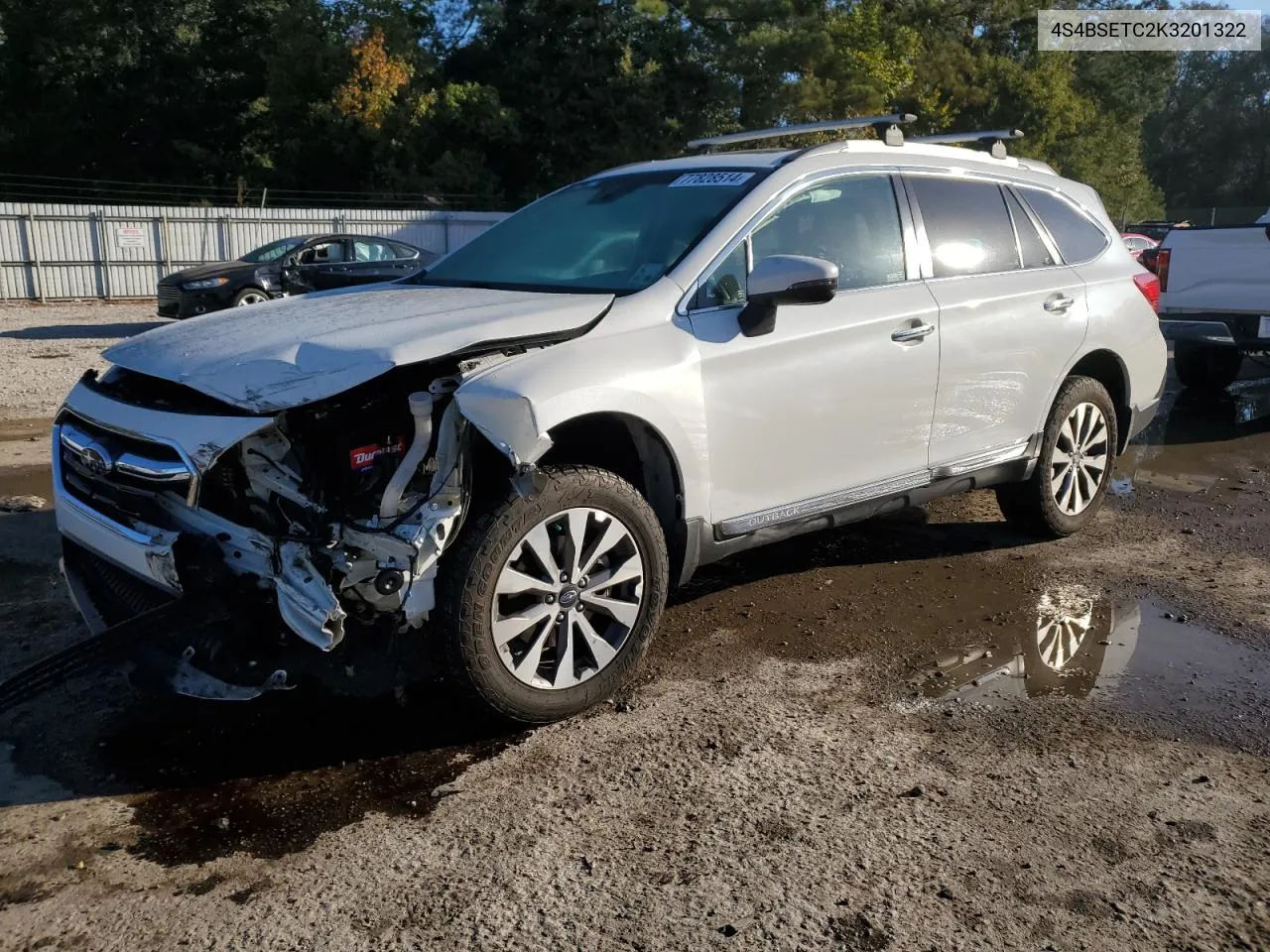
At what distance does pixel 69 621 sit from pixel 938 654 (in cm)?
348

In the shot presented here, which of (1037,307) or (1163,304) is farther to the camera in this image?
(1163,304)

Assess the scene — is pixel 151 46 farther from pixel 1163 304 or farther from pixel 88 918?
pixel 88 918

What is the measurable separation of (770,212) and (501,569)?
1828 mm

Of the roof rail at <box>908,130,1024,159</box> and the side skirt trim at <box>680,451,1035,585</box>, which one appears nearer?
the side skirt trim at <box>680,451,1035,585</box>

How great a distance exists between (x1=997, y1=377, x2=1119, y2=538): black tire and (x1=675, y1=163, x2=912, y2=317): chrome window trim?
132 centimetres

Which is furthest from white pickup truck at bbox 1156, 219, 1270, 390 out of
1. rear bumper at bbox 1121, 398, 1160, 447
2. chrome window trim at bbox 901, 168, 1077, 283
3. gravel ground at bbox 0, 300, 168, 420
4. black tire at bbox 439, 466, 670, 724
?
gravel ground at bbox 0, 300, 168, 420

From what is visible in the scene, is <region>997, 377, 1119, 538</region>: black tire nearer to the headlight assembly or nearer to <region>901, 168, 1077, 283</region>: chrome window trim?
<region>901, 168, 1077, 283</region>: chrome window trim

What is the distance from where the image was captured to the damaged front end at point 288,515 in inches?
128

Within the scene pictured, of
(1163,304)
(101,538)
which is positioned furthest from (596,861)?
(1163,304)

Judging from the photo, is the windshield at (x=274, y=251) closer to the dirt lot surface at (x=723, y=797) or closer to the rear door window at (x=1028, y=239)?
the dirt lot surface at (x=723, y=797)

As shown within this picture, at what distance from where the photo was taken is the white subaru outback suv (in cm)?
330

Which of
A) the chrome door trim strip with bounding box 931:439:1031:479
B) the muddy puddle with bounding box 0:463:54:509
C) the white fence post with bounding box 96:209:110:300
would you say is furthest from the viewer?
the white fence post with bounding box 96:209:110:300

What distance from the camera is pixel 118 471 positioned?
3.41 metres

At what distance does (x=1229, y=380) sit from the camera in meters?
10.8
